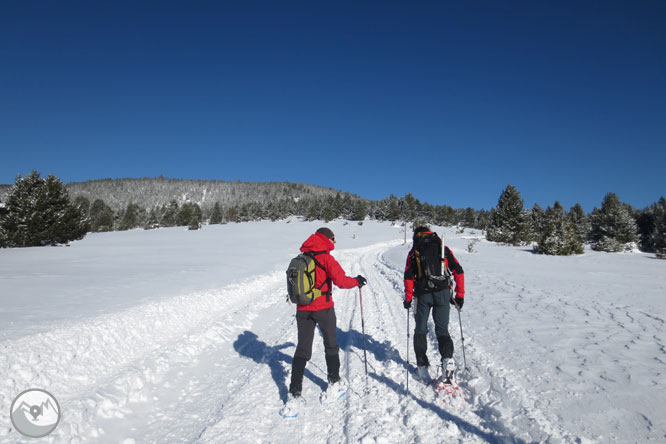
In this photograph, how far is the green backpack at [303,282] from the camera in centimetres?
413

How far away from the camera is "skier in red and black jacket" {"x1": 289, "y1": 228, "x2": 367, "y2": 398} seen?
4188mm

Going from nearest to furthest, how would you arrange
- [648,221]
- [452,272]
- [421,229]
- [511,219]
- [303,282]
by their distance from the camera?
1. [303,282]
2. [452,272]
3. [421,229]
4. [511,219]
5. [648,221]

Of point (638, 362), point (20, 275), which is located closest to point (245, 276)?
point (20, 275)

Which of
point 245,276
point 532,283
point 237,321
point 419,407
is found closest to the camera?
point 419,407

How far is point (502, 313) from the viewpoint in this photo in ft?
25.4

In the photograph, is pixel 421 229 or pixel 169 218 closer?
pixel 421 229

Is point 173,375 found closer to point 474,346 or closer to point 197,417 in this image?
point 197,417

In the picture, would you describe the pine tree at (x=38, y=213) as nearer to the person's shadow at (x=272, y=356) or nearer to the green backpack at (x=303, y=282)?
the person's shadow at (x=272, y=356)

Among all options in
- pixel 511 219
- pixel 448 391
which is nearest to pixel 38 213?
pixel 448 391

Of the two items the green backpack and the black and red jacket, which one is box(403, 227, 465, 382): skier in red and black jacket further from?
the green backpack

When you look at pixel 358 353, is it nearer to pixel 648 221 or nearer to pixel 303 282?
pixel 303 282

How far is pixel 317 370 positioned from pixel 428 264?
254 centimetres

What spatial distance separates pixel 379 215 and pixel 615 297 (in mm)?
87436

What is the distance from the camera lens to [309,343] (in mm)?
4266
